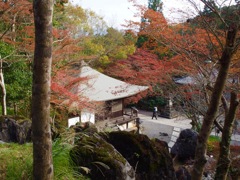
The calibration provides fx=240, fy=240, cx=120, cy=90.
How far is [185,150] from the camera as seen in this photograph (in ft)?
32.4

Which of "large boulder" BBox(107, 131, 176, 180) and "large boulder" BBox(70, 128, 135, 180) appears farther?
"large boulder" BBox(107, 131, 176, 180)

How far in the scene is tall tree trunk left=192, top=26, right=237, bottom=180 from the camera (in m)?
3.13

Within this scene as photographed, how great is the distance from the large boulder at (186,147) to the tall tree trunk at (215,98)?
6753mm

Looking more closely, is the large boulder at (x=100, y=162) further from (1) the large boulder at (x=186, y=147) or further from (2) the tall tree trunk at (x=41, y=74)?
(1) the large boulder at (x=186, y=147)

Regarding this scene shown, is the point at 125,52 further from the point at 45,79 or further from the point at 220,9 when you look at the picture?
the point at 45,79

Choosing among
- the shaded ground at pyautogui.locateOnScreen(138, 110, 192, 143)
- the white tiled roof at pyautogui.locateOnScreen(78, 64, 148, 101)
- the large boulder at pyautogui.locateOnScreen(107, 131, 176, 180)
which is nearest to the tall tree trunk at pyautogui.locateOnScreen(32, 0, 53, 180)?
the large boulder at pyautogui.locateOnScreen(107, 131, 176, 180)

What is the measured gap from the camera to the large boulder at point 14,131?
4.45 m

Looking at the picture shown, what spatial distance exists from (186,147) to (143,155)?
6262mm

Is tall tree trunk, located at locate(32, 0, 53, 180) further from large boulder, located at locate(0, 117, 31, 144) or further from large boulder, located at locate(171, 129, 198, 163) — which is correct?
large boulder, located at locate(171, 129, 198, 163)

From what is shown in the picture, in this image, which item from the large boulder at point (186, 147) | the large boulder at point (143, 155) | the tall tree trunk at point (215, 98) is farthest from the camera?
the large boulder at point (186, 147)

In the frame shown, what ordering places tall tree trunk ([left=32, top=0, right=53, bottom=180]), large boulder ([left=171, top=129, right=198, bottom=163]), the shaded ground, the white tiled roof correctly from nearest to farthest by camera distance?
tall tree trunk ([left=32, top=0, right=53, bottom=180]), large boulder ([left=171, top=129, right=198, bottom=163]), the white tiled roof, the shaded ground

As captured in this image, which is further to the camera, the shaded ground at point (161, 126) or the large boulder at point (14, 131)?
the shaded ground at point (161, 126)

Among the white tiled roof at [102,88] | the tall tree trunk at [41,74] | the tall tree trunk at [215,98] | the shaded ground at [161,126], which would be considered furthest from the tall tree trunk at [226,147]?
the shaded ground at [161,126]

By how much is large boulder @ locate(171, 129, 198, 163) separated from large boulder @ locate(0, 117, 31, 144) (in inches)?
276
